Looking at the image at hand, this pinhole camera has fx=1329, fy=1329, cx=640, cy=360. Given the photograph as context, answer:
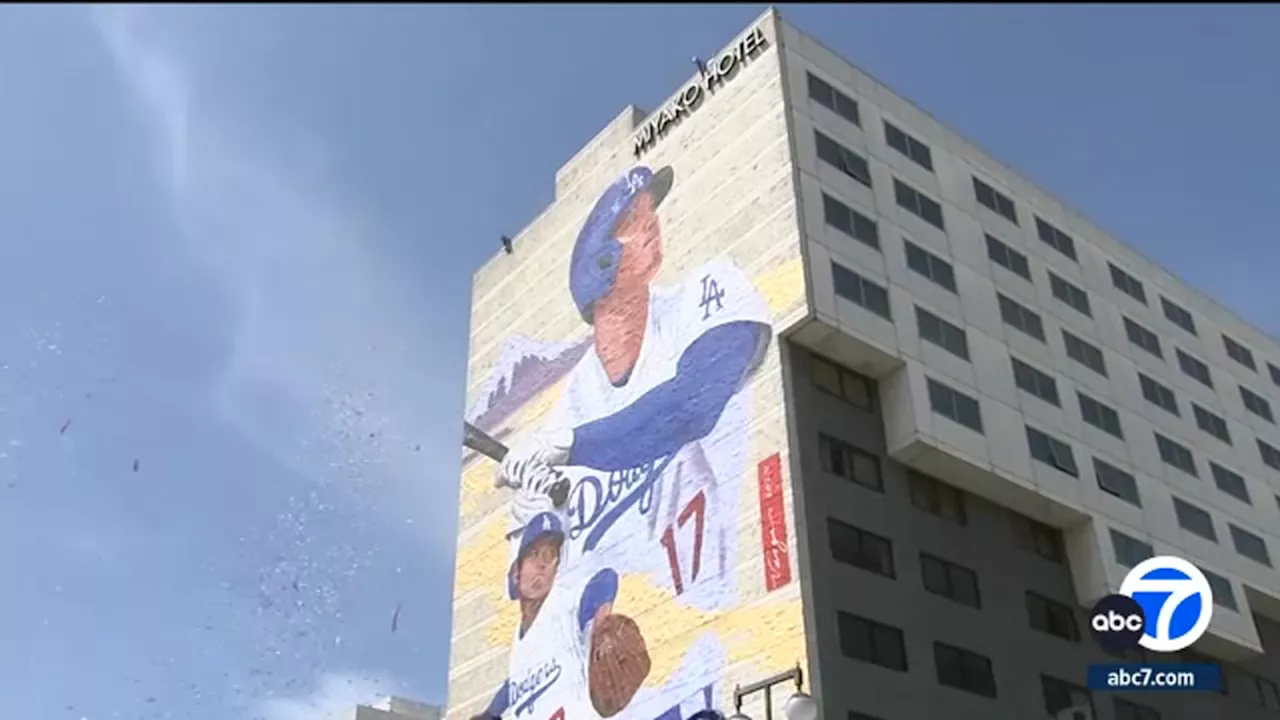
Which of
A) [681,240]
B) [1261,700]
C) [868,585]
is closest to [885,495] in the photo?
[868,585]

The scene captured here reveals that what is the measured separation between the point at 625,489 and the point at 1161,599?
26.3 metres

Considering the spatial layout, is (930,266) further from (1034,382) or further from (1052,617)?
(1052,617)

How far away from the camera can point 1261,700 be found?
58.7 m

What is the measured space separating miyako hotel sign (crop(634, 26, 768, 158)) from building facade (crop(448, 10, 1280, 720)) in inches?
6.4

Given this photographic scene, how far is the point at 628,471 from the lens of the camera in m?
54.1

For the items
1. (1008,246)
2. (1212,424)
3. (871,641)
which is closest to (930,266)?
(1008,246)

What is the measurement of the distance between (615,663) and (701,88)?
85.8 ft

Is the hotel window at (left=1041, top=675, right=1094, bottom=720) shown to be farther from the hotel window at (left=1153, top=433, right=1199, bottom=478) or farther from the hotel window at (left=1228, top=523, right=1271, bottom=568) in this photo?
the hotel window at (left=1228, top=523, right=1271, bottom=568)

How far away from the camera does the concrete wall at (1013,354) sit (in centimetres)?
5138

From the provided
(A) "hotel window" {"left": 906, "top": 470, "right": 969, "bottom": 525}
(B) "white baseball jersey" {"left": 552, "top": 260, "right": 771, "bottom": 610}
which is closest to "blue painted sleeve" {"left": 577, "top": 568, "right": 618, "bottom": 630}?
(B) "white baseball jersey" {"left": 552, "top": 260, "right": 771, "bottom": 610}

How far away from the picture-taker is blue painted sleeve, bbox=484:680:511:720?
179 ft

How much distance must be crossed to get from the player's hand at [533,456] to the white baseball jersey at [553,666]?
5.80 metres

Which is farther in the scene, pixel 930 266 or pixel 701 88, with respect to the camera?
pixel 701 88

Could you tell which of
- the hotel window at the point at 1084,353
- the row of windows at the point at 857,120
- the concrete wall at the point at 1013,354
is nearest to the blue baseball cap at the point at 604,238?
the row of windows at the point at 857,120
